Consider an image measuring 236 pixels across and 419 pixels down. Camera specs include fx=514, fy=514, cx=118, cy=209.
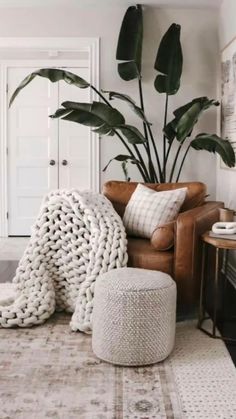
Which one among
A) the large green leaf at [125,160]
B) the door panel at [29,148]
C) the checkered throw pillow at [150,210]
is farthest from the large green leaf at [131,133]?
the door panel at [29,148]

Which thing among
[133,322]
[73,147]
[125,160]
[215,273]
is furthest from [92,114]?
[133,322]

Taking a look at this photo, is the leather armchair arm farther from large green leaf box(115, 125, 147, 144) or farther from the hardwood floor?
large green leaf box(115, 125, 147, 144)

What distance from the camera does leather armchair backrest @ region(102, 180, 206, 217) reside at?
370 cm

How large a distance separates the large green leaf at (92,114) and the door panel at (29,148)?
179 centimetres

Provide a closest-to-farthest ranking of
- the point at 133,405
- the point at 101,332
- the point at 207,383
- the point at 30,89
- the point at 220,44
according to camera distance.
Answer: the point at 133,405, the point at 207,383, the point at 101,332, the point at 220,44, the point at 30,89

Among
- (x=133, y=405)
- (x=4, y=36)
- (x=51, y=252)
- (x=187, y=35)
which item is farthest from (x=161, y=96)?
(x=133, y=405)

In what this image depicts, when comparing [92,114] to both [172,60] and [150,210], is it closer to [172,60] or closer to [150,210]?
[172,60]

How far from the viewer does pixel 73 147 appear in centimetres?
641

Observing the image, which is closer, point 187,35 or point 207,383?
point 207,383

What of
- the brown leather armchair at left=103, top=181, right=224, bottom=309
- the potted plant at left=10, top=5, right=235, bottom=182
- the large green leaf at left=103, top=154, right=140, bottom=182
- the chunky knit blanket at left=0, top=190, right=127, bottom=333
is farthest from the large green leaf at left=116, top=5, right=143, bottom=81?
the brown leather armchair at left=103, top=181, right=224, bottom=309

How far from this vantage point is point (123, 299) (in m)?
2.50

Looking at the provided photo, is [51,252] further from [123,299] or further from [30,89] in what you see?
[30,89]

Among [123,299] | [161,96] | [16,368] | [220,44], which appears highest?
[220,44]

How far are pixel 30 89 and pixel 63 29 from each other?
1329 mm
